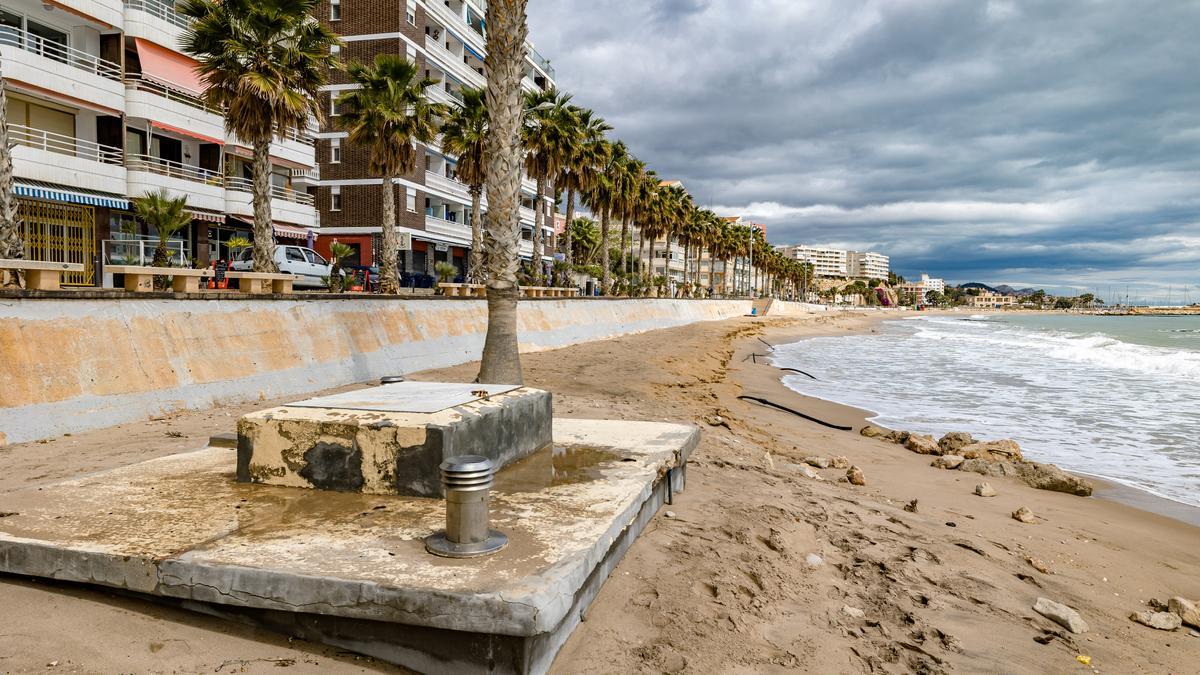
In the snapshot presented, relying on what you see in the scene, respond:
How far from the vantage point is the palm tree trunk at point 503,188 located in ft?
35.0

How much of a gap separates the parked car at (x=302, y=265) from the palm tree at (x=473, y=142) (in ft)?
19.5

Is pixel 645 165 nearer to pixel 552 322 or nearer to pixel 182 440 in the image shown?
pixel 552 322

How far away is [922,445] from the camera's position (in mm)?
10469

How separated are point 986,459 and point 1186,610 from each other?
5277 millimetres

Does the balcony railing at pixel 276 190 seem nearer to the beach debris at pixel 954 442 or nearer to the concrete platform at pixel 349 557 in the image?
the concrete platform at pixel 349 557

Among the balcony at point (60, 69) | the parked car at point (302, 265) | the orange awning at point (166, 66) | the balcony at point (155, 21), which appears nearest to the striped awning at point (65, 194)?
the balcony at point (60, 69)

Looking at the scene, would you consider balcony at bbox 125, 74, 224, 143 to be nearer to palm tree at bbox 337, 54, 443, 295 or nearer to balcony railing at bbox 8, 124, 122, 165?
balcony railing at bbox 8, 124, 122, 165

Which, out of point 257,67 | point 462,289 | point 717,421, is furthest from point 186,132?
point 717,421

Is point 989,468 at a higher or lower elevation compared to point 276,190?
lower

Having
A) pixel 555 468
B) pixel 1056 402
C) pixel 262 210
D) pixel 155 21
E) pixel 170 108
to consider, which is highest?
pixel 155 21

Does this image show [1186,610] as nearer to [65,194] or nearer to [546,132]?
[65,194]

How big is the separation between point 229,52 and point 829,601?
18.8 meters

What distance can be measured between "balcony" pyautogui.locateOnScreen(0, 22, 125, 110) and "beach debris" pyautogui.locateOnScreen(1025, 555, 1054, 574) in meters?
26.3

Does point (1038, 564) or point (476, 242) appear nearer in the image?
point (1038, 564)
